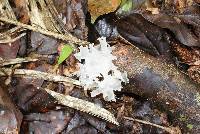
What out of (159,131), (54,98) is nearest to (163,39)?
(159,131)

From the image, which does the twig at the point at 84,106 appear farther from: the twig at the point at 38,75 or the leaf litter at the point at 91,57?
the twig at the point at 38,75

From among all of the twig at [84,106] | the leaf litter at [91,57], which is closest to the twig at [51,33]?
the leaf litter at [91,57]

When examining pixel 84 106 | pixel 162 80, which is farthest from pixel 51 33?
pixel 162 80

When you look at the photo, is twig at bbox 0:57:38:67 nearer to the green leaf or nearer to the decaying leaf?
the green leaf

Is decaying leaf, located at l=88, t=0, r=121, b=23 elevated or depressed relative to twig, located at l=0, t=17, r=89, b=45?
elevated

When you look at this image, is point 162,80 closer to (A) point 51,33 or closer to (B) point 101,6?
(B) point 101,6

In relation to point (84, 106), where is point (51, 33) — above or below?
above

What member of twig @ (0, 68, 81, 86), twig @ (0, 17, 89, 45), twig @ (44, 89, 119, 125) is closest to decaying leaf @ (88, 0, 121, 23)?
twig @ (0, 17, 89, 45)
